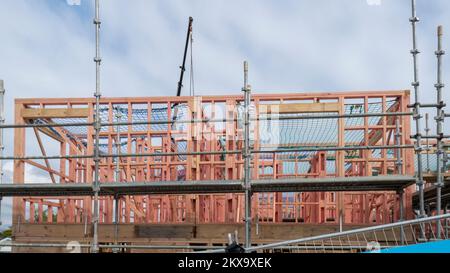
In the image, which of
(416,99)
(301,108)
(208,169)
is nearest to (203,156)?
(208,169)

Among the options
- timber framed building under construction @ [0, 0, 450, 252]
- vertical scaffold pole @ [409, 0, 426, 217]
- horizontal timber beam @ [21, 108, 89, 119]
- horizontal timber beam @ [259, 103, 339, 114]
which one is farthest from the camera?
horizontal timber beam @ [21, 108, 89, 119]

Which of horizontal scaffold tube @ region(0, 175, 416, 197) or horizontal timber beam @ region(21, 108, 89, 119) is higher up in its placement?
horizontal timber beam @ region(21, 108, 89, 119)

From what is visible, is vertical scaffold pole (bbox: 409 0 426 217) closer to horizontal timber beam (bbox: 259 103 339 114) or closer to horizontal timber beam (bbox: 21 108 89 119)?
horizontal timber beam (bbox: 259 103 339 114)

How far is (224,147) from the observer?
43.8 ft

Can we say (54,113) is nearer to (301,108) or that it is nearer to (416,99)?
(301,108)

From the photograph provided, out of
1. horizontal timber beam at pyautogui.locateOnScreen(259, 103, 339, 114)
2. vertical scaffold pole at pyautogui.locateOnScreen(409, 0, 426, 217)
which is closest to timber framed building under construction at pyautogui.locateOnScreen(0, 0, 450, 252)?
horizontal timber beam at pyautogui.locateOnScreen(259, 103, 339, 114)

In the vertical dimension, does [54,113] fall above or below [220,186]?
above

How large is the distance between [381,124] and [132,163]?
236 inches

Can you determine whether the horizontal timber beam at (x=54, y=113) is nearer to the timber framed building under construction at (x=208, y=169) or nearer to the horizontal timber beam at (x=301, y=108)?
the timber framed building under construction at (x=208, y=169)

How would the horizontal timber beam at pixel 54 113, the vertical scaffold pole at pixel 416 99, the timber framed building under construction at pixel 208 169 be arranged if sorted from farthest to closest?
the horizontal timber beam at pixel 54 113, the timber framed building under construction at pixel 208 169, the vertical scaffold pole at pixel 416 99

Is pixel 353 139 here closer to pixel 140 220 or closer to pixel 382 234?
pixel 382 234

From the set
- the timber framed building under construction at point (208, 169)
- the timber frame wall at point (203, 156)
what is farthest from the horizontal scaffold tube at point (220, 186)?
the timber frame wall at point (203, 156)
